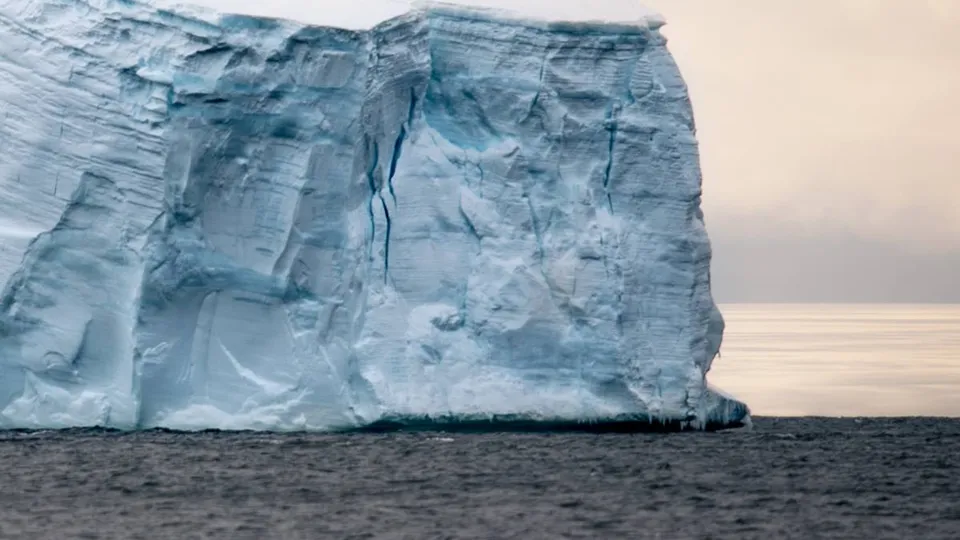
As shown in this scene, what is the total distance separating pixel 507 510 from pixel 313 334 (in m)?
4.03

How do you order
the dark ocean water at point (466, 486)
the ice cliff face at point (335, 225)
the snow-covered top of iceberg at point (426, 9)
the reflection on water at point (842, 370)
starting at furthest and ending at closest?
1. the reflection on water at point (842, 370)
2. the snow-covered top of iceberg at point (426, 9)
3. the ice cliff face at point (335, 225)
4. the dark ocean water at point (466, 486)

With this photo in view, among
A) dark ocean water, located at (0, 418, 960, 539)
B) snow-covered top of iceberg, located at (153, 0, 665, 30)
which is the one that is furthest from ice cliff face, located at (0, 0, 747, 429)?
dark ocean water, located at (0, 418, 960, 539)

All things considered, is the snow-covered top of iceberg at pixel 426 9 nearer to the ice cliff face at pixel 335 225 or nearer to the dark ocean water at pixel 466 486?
the ice cliff face at pixel 335 225

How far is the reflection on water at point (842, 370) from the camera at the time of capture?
3381 cm

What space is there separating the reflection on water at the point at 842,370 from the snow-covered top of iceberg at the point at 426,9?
11.0m

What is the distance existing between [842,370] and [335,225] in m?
26.8

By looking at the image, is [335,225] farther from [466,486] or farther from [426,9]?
[466,486]

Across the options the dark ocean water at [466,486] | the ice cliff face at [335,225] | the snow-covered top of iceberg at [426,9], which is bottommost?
the dark ocean water at [466,486]

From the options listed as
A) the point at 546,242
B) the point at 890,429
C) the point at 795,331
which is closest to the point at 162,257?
the point at 546,242

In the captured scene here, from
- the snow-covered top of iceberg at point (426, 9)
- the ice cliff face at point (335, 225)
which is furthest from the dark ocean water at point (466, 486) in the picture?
the snow-covered top of iceberg at point (426, 9)

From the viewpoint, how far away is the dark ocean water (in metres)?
15.6

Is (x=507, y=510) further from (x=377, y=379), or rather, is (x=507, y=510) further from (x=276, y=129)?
(x=276, y=129)

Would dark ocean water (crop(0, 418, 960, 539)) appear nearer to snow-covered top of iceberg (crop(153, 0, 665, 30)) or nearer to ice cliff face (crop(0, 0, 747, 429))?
ice cliff face (crop(0, 0, 747, 429))

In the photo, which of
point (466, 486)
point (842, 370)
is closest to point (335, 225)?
point (466, 486)
